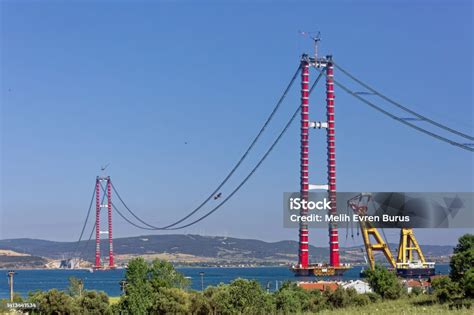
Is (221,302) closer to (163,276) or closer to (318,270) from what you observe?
(163,276)

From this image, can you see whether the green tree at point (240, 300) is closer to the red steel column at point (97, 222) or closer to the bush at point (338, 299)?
the bush at point (338, 299)

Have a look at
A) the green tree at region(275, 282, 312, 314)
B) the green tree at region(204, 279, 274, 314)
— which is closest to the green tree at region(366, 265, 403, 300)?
the green tree at region(275, 282, 312, 314)

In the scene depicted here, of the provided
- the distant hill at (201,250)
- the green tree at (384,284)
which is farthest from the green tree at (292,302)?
the distant hill at (201,250)

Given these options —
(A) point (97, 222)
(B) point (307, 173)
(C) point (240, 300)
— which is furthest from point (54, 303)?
(A) point (97, 222)

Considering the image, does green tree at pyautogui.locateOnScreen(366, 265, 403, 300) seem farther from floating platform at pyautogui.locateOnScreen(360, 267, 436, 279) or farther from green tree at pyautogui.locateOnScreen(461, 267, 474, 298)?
floating platform at pyautogui.locateOnScreen(360, 267, 436, 279)

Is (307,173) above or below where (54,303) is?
above

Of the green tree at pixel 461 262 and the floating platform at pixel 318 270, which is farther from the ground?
the green tree at pixel 461 262

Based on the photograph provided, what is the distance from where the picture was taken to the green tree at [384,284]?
3816cm

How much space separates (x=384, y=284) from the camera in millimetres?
38781

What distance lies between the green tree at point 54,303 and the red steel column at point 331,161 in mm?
21007

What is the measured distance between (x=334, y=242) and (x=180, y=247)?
129847 mm

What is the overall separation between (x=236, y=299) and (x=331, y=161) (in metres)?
22.1

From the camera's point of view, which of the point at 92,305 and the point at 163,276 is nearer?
the point at 92,305

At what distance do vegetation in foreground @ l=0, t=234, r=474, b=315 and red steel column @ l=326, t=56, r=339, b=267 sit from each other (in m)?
11.5
